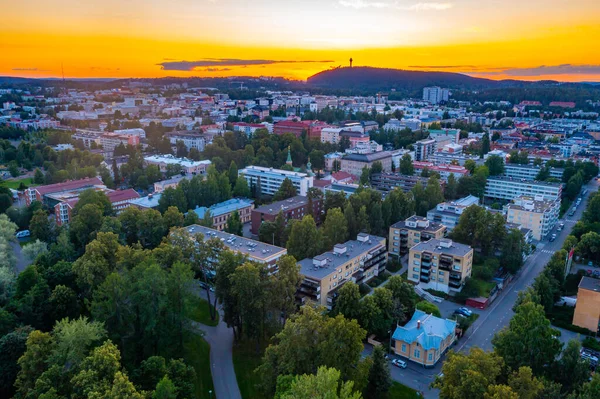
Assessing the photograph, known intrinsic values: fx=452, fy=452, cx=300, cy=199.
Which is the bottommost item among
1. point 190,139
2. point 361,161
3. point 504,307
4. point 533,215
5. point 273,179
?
point 504,307

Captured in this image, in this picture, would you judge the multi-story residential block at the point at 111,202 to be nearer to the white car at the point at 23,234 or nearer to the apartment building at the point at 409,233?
the white car at the point at 23,234

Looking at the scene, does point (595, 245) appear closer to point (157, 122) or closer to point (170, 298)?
point (170, 298)

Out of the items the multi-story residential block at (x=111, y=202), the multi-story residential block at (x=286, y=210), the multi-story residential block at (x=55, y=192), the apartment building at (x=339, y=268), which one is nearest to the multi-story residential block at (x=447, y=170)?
the multi-story residential block at (x=286, y=210)

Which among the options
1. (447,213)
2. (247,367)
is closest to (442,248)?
(447,213)

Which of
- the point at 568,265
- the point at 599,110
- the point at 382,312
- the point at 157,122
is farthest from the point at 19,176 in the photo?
the point at 599,110

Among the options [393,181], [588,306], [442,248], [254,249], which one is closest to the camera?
[588,306]

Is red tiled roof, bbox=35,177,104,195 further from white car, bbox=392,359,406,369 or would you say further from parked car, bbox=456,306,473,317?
parked car, bbox=456,306,473,317

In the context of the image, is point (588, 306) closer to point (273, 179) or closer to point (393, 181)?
point (393, 181)
